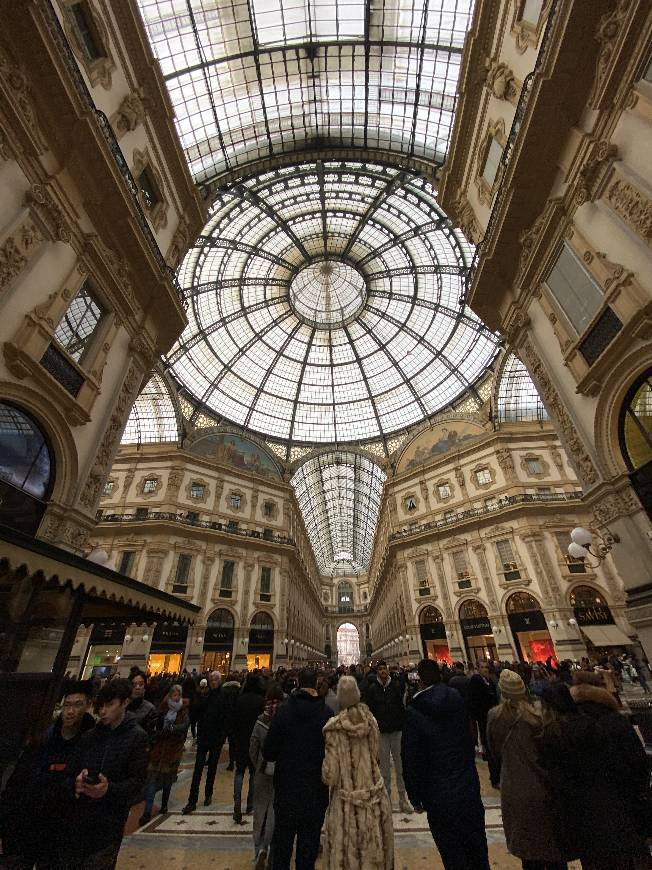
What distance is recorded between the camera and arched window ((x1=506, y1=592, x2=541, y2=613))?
25328mm

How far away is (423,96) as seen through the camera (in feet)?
72.7

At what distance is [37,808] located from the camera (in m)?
2.76

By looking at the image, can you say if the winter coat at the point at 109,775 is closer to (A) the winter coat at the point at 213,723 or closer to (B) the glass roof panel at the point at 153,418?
(A) the winter coat at the point at 213,723

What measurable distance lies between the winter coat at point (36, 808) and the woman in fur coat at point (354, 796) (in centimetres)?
202

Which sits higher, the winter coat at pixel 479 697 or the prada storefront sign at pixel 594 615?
the prada storefront sign at pixel 594 615

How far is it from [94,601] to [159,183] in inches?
637

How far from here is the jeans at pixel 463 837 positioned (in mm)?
3248

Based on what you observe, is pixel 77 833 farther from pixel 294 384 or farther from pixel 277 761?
pixel 294 384

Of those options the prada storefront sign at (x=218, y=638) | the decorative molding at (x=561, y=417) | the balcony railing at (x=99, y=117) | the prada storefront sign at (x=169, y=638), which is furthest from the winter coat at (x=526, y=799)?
the prada storefront sign at (x=218, y=638)

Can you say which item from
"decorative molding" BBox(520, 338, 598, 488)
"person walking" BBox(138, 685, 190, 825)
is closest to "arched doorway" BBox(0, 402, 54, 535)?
"person walking" BBox(138, 685, 190, 825)

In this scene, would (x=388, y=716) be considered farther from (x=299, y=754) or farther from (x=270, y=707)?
(x=299, y=754)

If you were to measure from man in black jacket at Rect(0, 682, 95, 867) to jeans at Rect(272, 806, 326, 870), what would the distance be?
179 centimetres

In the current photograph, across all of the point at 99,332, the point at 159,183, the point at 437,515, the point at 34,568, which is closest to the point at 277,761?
the point at 34,568

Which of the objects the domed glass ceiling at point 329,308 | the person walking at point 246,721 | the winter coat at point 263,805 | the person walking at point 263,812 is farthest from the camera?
the domed glass ceiling at point 329,308
